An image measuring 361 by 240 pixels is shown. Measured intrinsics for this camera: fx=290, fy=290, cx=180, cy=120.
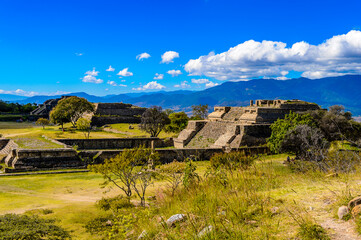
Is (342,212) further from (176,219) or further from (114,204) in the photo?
(114,204)

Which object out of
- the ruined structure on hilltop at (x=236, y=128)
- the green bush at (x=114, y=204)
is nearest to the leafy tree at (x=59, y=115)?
the ruined structure on hilltop at (x=236, y=128)

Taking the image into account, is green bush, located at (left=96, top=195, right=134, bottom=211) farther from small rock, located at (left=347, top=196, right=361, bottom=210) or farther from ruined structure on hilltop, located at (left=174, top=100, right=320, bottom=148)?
ruined structure on hilltop, located at (left=174, top=100, right=320, bottom=148)

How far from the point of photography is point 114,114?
60156 millimetres

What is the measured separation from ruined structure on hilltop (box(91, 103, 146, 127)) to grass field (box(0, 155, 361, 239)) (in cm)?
3751

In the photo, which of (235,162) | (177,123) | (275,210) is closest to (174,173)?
(235,162)

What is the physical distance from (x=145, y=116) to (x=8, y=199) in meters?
27.9

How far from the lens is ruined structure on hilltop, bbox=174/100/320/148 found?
26.7 m

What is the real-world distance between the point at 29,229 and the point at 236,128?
2165 cm

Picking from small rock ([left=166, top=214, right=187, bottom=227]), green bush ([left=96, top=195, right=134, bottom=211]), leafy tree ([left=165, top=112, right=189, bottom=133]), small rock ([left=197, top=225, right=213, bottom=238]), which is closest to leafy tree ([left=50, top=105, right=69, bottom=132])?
leafy tree ([left=165, top=112, right=189, bottom=133])

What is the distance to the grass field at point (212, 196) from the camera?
444 centimetres

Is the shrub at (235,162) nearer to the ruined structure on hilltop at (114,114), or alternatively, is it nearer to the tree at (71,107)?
the tree at (71,107)

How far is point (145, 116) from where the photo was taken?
40062 millimetres

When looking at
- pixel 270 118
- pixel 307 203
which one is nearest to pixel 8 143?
pixel 270 118

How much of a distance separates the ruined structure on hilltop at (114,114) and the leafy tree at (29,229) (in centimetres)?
4716
